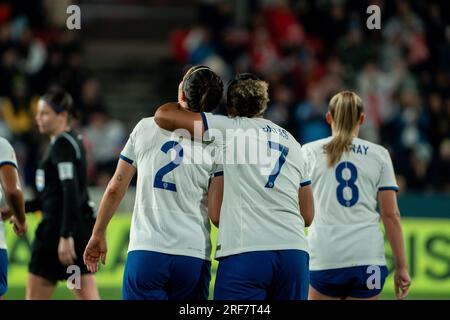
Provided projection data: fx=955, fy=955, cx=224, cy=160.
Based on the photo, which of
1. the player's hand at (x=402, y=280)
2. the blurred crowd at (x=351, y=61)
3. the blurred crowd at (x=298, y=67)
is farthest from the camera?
the blurred crowd at (x=351, y=61)

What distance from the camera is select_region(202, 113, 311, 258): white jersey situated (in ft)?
19.1

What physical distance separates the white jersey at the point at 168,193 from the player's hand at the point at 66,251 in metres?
1.54

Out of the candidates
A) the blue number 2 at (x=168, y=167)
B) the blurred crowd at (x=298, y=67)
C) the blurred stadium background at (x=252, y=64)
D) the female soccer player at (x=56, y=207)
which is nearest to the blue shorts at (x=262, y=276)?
the blue number 2 at (x=168, y=167)

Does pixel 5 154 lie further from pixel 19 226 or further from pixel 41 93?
pixel 41 93

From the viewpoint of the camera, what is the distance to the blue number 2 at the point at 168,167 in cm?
593

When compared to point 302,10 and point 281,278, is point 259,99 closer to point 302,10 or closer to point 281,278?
point 281,278

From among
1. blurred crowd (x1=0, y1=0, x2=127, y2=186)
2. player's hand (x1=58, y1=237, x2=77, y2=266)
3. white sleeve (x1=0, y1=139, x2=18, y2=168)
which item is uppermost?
blurred crowd (x1=0, y1=0, x2=127, y2=186)

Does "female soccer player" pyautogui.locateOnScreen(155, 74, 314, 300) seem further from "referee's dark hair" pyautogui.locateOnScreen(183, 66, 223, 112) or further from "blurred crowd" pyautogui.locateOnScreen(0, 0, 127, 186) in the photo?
"blurred crowd" pyautogui.locateOnScreen(0, 0, 127, 186)

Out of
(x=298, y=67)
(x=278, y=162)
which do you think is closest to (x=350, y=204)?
(x=278, y=162)

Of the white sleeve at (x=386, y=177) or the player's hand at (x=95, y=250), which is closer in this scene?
the player's hand at (x=95, y=250)

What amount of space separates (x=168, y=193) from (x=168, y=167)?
0.16 meters

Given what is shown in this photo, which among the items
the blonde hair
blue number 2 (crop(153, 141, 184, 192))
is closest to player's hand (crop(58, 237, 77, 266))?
blue number 2 (crop(153, 141, 184, 192))

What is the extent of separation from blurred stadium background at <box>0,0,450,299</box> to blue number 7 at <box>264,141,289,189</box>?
274 inches

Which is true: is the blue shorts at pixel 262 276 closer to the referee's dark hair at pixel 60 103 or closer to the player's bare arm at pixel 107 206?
the player's bare arm at pixel 107 206
